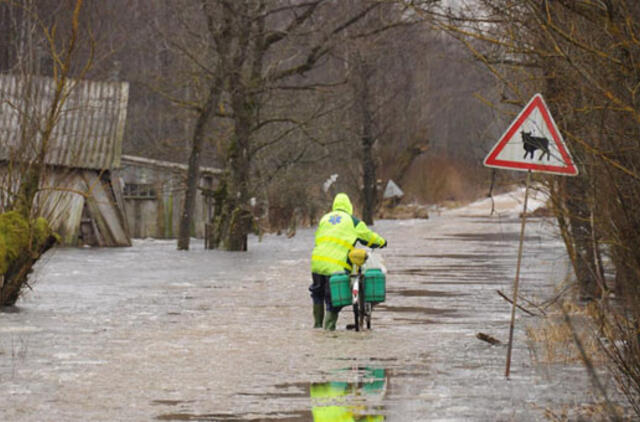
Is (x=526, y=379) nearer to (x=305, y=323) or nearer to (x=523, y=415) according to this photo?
(x=523, y=415)

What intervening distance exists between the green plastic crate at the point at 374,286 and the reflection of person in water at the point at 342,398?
3.54 m

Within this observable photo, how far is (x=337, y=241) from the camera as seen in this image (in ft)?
51.9

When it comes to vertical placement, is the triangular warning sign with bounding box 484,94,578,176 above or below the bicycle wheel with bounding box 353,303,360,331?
above

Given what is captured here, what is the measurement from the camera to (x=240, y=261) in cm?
3198

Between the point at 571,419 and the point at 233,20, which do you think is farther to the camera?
the point at 233,20

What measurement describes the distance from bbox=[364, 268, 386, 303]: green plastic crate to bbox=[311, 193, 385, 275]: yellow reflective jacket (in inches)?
10.7

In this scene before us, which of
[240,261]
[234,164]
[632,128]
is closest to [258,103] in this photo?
[234,164]

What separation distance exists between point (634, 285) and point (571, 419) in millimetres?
1080

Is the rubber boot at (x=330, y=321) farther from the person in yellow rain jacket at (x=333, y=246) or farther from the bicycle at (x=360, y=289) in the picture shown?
the bicycle at (x=360, y=289)

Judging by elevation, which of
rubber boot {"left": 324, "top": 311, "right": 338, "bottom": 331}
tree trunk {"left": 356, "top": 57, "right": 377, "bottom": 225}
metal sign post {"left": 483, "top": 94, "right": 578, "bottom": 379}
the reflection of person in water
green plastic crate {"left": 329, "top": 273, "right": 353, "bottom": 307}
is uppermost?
tree trunk {"left": 356, "top": 57, "right": 377, "bottom": 225}

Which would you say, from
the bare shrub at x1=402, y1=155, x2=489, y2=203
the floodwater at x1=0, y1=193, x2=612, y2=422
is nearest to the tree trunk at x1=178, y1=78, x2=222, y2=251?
the floodwater at x1=0, y1=193, x2=612, y2=422

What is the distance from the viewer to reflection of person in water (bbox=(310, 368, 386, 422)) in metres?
9.51

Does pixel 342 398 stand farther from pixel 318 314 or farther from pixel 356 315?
pixel 318 314

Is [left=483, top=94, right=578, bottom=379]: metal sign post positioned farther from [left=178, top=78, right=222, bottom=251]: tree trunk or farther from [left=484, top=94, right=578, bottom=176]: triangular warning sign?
[left=178, top=78, right=222, bottom=251]: tree trunk
